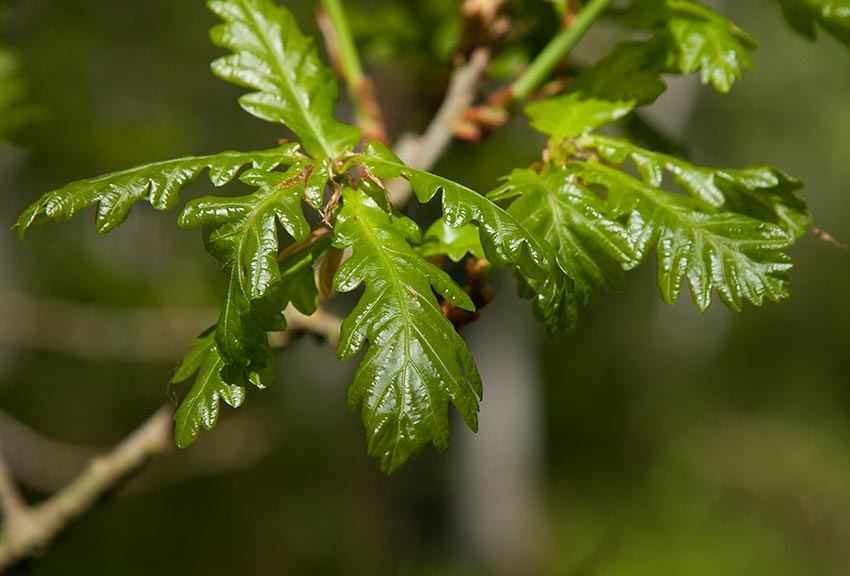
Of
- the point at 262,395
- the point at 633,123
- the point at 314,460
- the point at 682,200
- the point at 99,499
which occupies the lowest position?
the point at 314,460

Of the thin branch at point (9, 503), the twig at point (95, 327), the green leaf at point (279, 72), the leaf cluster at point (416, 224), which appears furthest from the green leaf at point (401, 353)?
the twig at point (95, 327)

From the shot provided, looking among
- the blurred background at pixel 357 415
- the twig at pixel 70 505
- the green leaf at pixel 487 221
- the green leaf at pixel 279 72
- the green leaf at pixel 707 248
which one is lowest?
the blurred background at pixel 357 415

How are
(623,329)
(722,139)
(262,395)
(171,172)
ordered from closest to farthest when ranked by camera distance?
(171,172)
(262,395)
(623,329)
(722,139)

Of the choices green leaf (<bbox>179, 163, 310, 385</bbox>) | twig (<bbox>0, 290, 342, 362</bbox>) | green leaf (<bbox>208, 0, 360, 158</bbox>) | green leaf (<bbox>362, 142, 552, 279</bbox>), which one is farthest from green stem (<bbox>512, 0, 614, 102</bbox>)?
twig (<bbox>0, 290, 342, 362</bbox>)

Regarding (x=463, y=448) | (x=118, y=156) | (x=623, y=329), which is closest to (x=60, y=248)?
(x=118, y=156)

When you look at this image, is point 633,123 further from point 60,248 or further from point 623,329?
point 623,329

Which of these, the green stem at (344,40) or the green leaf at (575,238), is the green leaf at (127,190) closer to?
the green leaf at (575,238)

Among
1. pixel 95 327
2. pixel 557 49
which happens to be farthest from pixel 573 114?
pixel 95 327

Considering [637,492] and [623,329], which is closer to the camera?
[637,492]
